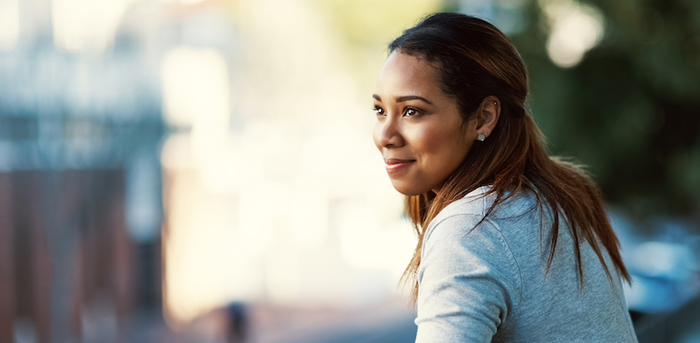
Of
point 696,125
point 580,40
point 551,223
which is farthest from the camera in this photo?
point 580,40

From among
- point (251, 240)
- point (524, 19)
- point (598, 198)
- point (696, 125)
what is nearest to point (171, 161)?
point (251, 240)

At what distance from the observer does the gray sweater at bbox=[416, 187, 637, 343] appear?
3.68 feet

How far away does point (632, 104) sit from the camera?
5.75m

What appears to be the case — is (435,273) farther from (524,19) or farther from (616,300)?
(524,19)

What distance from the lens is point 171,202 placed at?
13.5 metres

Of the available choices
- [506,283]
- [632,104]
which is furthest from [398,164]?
[632,104]

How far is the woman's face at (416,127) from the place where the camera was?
1.39m

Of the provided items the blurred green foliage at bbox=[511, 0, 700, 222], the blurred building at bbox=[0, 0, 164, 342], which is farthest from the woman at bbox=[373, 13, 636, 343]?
the blurred building at bbox=[0, 0, 164, 342]

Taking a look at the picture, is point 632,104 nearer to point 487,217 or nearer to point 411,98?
point 411,98

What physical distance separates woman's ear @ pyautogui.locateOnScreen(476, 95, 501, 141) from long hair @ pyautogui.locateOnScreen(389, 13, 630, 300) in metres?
0.01

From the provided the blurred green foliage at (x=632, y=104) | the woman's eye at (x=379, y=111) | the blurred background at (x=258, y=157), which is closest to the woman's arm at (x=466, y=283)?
the woman's eye at (x=379, y=111)

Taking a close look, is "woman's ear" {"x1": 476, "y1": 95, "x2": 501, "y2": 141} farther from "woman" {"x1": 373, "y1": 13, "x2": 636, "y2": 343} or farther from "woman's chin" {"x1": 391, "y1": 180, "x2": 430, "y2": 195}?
"woman's chin" {"x1": 391, "y1": 180, "x2": 430, "y2": 195}

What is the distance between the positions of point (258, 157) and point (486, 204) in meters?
13.7

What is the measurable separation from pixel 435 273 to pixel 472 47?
55cm
